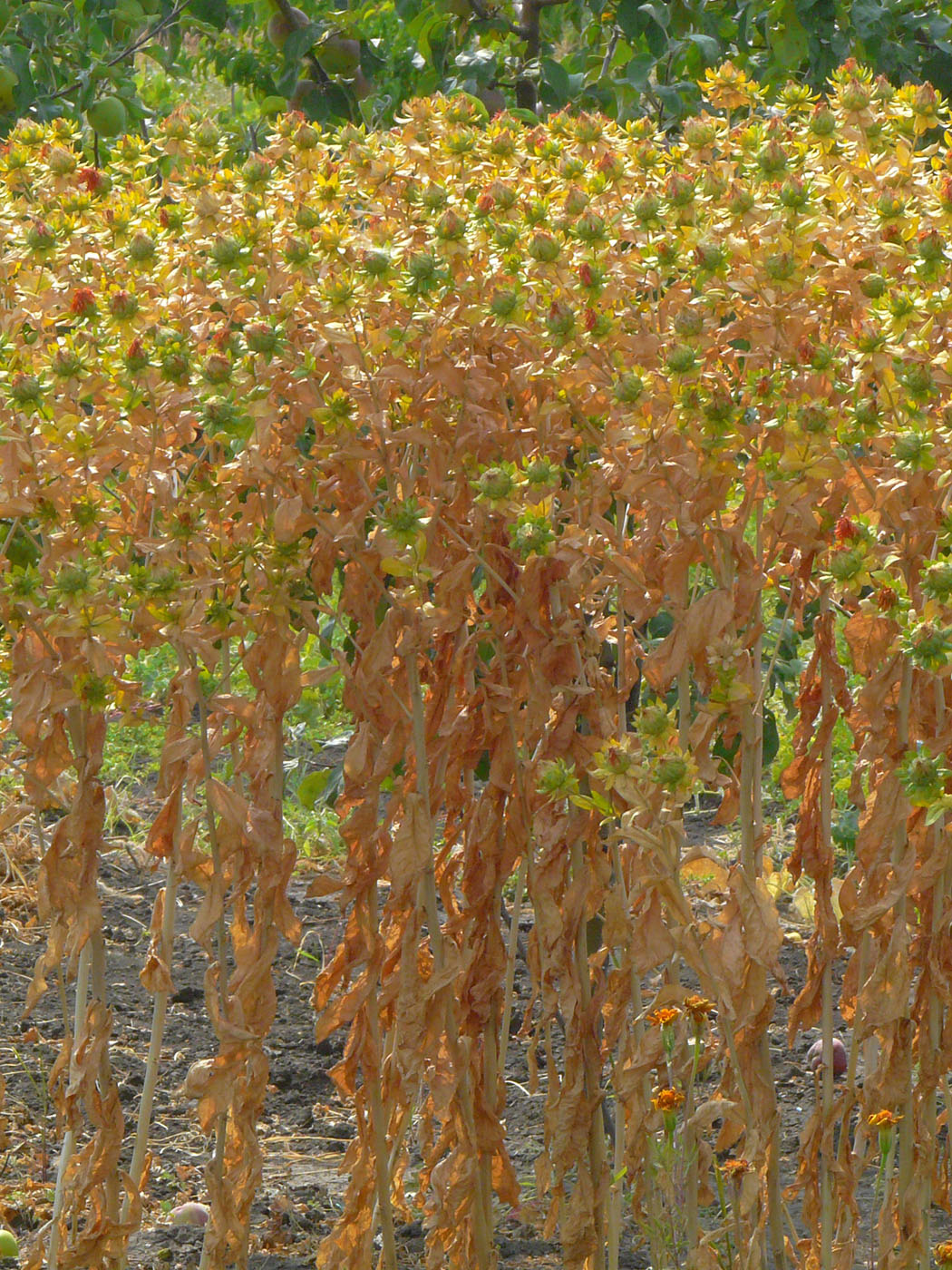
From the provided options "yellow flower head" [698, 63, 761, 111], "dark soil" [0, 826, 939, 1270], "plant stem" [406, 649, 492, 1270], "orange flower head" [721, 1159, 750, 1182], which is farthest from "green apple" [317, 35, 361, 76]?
"orange flower head" [721, 1159, 750, 1182]

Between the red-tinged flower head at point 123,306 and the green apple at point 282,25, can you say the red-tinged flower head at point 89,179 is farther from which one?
the green apple at point 282,25

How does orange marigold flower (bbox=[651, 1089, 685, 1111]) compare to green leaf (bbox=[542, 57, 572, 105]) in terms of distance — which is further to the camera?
green leaf (bbox=[542, 57, 572, 105])

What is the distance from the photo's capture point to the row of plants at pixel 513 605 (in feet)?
5.00

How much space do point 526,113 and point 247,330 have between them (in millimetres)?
1501

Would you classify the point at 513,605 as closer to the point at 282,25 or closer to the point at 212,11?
the point at 282,25

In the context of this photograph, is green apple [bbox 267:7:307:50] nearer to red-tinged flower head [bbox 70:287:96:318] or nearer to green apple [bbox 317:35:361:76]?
green apple [bbox 317:35:361:76]

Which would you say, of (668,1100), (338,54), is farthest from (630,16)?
(668,1100)

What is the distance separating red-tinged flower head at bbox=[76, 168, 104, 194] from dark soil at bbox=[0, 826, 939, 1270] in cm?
132

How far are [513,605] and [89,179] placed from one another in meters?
0.74

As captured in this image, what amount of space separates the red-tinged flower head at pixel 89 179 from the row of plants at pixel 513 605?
0.04 m

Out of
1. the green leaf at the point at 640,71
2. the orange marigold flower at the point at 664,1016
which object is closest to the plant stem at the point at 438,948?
the orange marigold flower at the point at 664,1016

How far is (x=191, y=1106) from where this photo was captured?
8.12ft

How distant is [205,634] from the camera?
1.57 metres

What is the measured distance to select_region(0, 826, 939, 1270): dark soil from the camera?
2.13 meters
